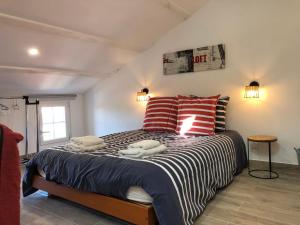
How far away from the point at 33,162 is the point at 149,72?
2.51m

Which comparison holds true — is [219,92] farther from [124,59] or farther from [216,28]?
[124,59]

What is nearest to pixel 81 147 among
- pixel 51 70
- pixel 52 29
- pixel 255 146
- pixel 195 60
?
pixel 52 29

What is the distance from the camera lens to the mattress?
74.6 inches

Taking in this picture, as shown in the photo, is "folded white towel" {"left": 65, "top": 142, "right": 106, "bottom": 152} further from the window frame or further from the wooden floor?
the window frame

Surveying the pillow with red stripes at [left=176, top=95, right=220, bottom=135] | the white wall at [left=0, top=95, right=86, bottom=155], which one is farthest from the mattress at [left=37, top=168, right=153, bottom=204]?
the white wall at [left=0, top=95, right=86, bottom=155]

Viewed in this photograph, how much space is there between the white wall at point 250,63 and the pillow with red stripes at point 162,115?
1.32ft

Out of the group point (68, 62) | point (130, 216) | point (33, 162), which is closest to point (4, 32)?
point (68, 62)

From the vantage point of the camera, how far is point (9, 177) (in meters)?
1.01

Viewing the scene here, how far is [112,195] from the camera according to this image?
2.08 m

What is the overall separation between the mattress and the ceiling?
2.12 metres

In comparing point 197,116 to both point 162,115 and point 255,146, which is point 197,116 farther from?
point 255,146

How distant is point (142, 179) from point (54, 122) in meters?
3.56

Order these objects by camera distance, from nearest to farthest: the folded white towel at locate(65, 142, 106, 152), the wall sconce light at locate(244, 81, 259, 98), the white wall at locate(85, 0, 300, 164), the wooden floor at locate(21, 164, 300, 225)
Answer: the wooden floor at locate(21, 164, 300, 225), the folded white towel at locate(65, 142, 106, 152), the white wall at locate(85, 0, 300, 164), the wall sconce light at locate(244, 81, 259, 98)

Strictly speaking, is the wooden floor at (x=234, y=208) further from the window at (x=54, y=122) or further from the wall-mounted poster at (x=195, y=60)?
the window at (x=54, y=122)
